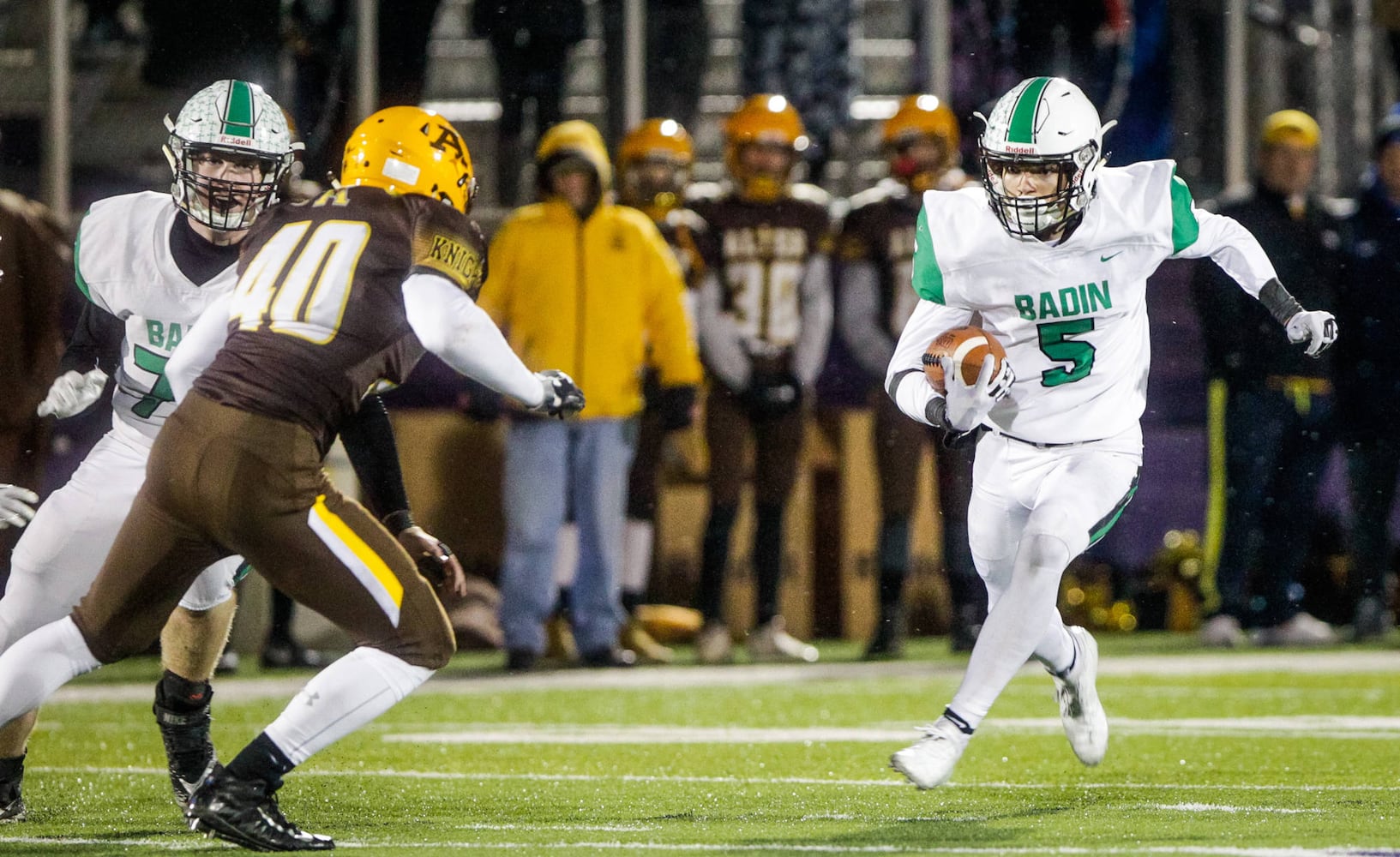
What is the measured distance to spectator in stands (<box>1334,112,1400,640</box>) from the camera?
8.53 meters

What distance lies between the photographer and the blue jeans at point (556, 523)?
25.6 ft

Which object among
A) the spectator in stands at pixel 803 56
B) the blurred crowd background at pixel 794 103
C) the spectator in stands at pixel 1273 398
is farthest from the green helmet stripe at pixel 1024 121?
the spectator in stands at pixel 803 56

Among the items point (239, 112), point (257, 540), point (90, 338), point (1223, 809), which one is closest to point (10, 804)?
point (90, 338)

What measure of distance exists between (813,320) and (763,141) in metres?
0.68

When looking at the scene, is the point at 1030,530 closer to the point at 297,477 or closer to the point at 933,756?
the point at 933,756

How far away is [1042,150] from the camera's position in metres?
4.84

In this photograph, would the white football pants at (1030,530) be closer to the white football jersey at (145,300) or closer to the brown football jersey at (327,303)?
the brown football jersey at (327,303)

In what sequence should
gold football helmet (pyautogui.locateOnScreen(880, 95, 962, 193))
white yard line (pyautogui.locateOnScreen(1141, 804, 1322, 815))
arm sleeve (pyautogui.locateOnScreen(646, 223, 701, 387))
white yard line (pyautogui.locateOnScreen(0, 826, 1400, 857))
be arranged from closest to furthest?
white yard line (pyautogui.locateOnScreen(0, 826, 1400, 857)) → white yard line (pyautogui.locateOnScreen(1141, 804, 1322, 815)) → arm sleeve (pyautogui.locateOnScreen(646, 223, 701, 387)) → gold football helmet (pyautogui.locateOnScreen(880, 95, 962, 193))

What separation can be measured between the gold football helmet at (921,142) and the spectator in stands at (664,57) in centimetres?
209

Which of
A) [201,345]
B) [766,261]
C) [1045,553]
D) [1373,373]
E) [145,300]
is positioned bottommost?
[1045,553]

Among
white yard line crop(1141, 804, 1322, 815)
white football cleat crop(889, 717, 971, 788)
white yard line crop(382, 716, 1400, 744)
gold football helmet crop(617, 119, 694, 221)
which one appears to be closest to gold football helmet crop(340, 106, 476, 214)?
white football cleat crop(889, 717, 971, 788)

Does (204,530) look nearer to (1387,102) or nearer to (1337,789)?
(1337,789)

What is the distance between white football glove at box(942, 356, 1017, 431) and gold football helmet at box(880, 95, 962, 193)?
3.48 metres

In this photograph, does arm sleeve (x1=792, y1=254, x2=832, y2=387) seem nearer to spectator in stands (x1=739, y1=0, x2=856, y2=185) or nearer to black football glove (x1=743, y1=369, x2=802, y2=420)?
black football glove (x1=743, y1=369, x2=802, y2=420)
